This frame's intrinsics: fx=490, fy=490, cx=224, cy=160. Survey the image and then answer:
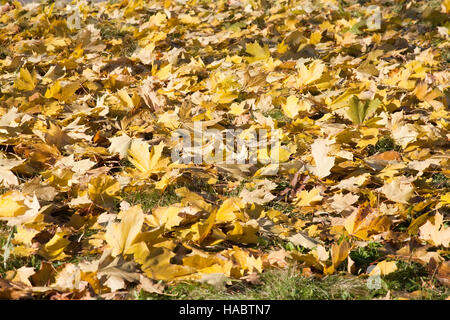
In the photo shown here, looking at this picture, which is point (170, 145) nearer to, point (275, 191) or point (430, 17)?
point (275, 191)

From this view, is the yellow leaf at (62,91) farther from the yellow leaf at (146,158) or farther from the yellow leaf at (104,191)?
the yellow leaf at (104,191)

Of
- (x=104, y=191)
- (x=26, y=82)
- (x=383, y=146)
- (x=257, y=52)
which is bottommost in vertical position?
(x=383, y=146)

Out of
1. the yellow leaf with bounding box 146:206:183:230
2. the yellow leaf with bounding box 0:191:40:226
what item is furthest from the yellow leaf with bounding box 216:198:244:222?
the yellow leaf with bounding box 0:191:40:226

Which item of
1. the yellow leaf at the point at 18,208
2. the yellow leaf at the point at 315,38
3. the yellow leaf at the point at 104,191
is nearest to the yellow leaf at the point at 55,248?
the yellow leaf at the point at 18,208

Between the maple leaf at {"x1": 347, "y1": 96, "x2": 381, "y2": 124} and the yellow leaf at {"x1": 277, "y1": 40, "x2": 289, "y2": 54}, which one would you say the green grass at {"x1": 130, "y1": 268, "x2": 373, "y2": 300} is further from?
the yellow leaf at {"x1": 277, "y1": 40, "x2": 289, "y2": 54}

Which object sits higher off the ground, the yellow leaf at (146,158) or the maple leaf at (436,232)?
the yellow leaf at (146,158)

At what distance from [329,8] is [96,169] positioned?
3123 millimetres

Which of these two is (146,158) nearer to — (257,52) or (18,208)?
(18,208)

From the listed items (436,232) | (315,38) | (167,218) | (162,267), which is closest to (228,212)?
(167,218)

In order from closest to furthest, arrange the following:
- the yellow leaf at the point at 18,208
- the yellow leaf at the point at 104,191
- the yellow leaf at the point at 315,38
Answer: the yellow leaf at the point at 18,208, the yellow leaf at the point at 104,191, the yellow leaf at the point at 315,38

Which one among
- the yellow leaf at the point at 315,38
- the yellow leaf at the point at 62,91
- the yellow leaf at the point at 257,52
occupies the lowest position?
the yellow leaf at the point at 315,38

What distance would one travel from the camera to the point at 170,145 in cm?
226

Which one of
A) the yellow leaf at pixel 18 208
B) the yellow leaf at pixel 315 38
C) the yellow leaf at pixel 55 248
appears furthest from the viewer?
the yellow leaf at pixel 315 38
